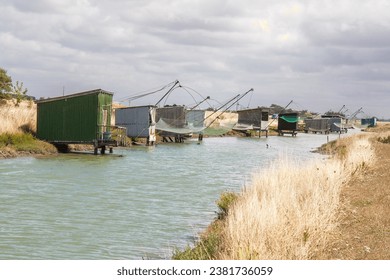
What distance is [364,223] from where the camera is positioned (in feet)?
37.4

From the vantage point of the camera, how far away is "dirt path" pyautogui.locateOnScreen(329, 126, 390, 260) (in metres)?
9.16

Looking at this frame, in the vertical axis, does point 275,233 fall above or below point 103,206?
above

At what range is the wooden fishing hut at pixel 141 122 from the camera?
151ft

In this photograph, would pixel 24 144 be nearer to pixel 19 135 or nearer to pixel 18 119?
pixel 19 135

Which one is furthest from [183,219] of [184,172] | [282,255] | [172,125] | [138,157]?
[172,125]

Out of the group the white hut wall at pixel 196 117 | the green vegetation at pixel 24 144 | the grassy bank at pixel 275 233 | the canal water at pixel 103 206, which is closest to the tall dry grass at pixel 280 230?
the grassy bank at pixel 275 233

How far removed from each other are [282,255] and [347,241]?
235 cm

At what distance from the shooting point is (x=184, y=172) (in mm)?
26828

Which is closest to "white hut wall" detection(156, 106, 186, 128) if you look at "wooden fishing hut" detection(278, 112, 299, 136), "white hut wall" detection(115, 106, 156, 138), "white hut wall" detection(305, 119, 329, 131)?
"white hut wall" detection(115, 106, 156, 138)

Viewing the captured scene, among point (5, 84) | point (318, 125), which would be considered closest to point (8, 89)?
point (5, 84)

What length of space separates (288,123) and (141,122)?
48.4 m

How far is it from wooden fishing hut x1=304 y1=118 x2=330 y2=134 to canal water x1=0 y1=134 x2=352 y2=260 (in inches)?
3207

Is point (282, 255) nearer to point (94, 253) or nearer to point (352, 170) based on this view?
point (94, 253)

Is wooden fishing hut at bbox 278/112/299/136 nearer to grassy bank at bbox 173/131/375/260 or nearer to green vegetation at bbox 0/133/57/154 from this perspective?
green vegetation at bbox 0/133/57/154
